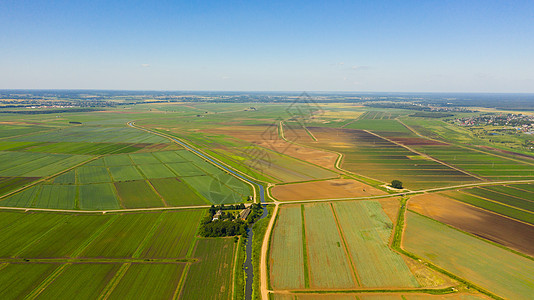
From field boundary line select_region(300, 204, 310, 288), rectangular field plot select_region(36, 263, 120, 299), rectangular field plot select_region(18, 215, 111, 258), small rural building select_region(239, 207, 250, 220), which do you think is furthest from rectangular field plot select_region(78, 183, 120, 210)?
field boundary line select_region(300, 204, 310, 288)

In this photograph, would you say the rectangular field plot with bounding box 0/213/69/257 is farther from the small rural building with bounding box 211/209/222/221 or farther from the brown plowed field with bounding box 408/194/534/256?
the brown plowed field with bounding box 408/194/534/256

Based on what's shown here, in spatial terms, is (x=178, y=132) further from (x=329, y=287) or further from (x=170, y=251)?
(x=329, y=287)

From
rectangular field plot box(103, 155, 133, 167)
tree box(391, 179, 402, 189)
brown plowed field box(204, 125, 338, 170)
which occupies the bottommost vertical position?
tree box(391, 179, 402, 189)

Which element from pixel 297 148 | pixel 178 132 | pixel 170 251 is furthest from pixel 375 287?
pixel 178 132

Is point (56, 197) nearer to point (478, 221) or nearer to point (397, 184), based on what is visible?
point (397, 184)

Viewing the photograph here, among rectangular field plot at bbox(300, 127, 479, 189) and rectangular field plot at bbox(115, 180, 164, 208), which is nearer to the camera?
rectangular field plot at bbox(115, 180, 164, 208)

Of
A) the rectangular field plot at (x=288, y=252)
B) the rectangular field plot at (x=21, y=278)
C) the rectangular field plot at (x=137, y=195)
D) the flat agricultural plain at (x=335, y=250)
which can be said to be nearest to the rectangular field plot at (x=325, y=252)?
the flat agricultural plain at (x=335, y=250)
